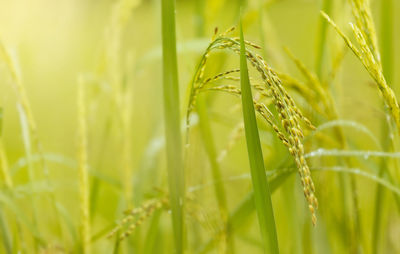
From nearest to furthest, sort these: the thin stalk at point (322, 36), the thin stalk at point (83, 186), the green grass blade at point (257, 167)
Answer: the green grass blade at point (257, 167), the thin stalk at point (83, 186), the thin stalk at point (322, 36)

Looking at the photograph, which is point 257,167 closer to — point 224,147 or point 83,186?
point 83,186

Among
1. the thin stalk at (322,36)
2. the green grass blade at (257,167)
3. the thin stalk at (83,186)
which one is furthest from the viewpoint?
the thin stalk at (322,36)

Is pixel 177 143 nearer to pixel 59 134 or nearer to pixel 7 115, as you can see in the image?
pixel 59 134

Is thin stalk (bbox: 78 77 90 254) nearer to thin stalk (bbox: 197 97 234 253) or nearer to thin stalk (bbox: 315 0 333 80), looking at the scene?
thin stalk (bbox: 197 97 234 253)

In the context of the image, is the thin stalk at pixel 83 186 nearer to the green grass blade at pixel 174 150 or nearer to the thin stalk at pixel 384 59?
the green grass blade at pixel 174 150

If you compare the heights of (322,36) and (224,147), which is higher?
(322,36)

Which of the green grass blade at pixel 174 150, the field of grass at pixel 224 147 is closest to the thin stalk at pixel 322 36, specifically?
the field of grass at pixel 224 147

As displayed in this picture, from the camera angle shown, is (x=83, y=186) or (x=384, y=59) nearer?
(x=83, y=186)

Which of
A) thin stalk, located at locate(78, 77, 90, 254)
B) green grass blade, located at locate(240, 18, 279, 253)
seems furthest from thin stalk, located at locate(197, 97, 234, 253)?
green grass blade, located at locate(240, 18, 279, 253)

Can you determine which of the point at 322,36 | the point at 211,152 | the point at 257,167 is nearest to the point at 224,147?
the point at 211,152
